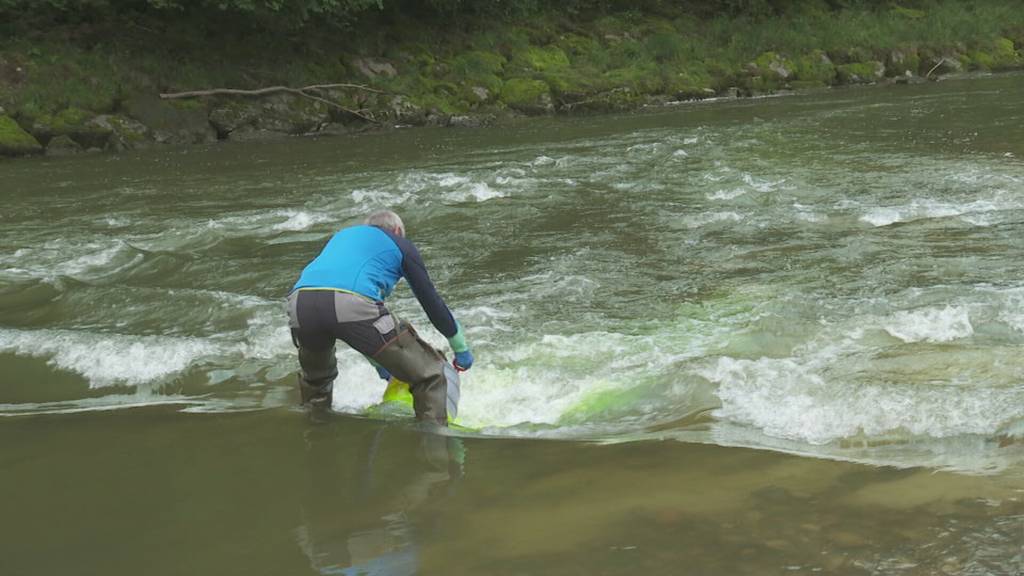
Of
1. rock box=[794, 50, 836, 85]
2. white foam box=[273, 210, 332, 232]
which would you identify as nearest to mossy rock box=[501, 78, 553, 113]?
rock box=[794, 50, 836, 85]

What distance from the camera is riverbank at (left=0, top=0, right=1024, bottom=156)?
976 inches

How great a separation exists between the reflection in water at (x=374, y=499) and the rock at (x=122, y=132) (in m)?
20.1

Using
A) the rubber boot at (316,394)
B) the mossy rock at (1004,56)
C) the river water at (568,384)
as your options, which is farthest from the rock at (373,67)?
the rubber boot at (316,394)

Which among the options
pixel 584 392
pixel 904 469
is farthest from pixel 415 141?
pixel 904 469

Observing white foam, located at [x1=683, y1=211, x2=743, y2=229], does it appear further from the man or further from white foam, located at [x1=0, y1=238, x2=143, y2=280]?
white foam, located at [x1=0, y1=238, x2=143, y2=280]

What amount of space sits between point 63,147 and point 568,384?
20.1 m

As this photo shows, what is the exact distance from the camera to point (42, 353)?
809 cm

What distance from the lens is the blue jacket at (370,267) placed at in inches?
227

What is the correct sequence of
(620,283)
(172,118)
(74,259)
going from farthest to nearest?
(172,118)
(74,259)
(620,283)

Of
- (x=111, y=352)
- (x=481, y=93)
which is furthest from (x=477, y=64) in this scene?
(x=111, y=352)

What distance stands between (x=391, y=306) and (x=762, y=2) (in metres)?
34.8

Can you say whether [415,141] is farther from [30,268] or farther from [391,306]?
[391,306]

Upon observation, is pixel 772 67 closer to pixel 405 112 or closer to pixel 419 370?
pixel 405 112

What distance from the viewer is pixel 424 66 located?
30109mm
